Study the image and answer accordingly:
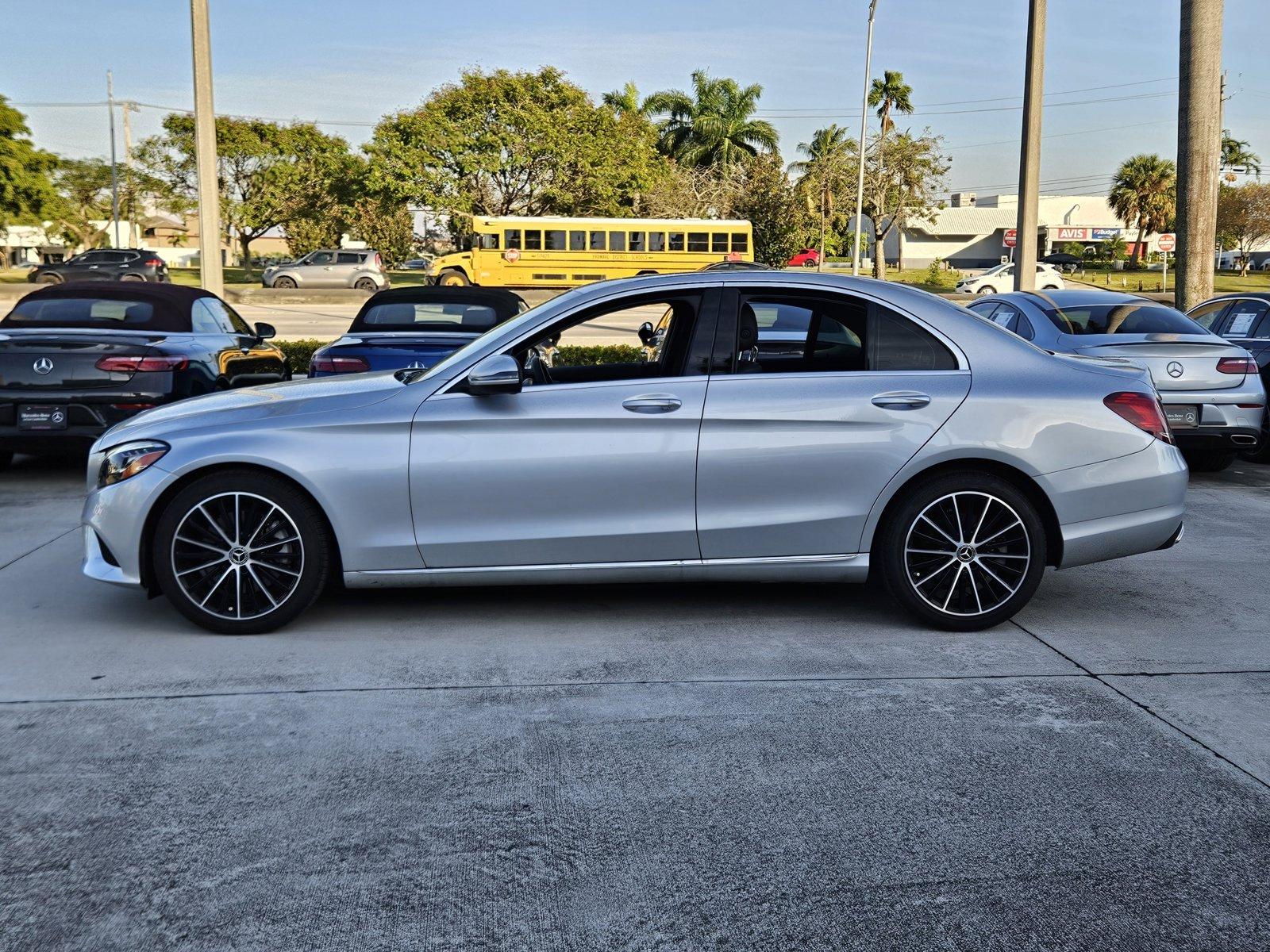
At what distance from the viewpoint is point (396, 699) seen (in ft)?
15.5

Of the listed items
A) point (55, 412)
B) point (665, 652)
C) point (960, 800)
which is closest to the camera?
point (960, 800)

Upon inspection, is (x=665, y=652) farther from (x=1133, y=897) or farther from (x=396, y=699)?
(x=1133, y=897)

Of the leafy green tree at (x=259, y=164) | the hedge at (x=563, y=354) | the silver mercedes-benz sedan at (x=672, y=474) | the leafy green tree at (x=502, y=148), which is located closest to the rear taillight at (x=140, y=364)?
the silver mercedes-benz sedan at (x=672, y=474)

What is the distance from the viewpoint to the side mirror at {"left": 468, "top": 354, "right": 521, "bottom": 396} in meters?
5.47

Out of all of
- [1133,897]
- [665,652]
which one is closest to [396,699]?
[665,652]

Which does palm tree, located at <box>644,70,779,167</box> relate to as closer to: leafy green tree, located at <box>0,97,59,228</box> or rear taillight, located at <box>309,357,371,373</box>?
leafy green tree, located at <box>0,97,59,228</box>

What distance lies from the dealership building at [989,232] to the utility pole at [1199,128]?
7639cm

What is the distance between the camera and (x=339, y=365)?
988 cm

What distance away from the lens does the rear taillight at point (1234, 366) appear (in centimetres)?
980

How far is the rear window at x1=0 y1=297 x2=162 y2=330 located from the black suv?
3262 cm

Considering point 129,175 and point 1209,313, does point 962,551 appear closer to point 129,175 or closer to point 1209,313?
point 1209,313

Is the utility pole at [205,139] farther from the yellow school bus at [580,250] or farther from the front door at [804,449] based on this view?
the yellow school bus at [580,250]

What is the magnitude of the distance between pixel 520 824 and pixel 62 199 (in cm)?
4768

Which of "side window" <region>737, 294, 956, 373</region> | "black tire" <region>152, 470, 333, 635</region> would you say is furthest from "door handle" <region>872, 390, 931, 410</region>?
"black tire" <region>152, 470, 333, 635</region>
